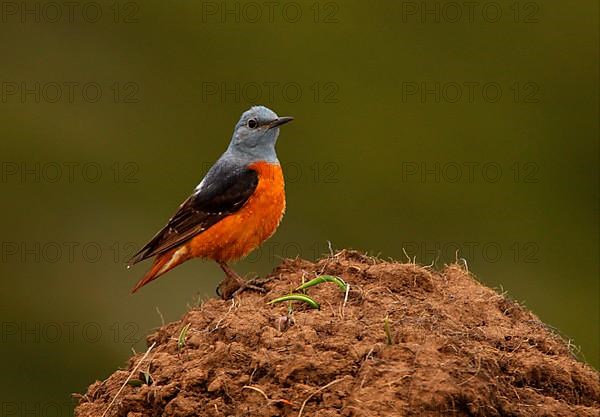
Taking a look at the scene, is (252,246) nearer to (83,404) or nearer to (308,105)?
(83,404)

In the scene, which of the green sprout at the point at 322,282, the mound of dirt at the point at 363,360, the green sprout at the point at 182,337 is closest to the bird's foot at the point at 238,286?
the mound of dirt at the point at 363,360

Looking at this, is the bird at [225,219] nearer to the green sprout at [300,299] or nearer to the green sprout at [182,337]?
the green sprout at [182,337]

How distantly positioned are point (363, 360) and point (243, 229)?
410cm

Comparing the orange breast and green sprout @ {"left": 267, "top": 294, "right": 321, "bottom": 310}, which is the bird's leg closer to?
the orange breast

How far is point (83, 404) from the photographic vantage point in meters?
8.87

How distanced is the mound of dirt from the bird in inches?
101

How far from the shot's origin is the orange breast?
11773 millimetres

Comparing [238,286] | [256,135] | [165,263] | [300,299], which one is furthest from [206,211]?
[300,299]

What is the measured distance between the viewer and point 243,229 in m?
11.8

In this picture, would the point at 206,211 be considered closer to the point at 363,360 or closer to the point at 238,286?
the point at 238,286

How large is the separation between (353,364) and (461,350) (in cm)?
65

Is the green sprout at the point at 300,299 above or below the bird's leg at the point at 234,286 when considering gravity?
below

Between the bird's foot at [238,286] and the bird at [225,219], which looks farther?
the bird at [225,219]

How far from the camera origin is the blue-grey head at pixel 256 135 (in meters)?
12.3
